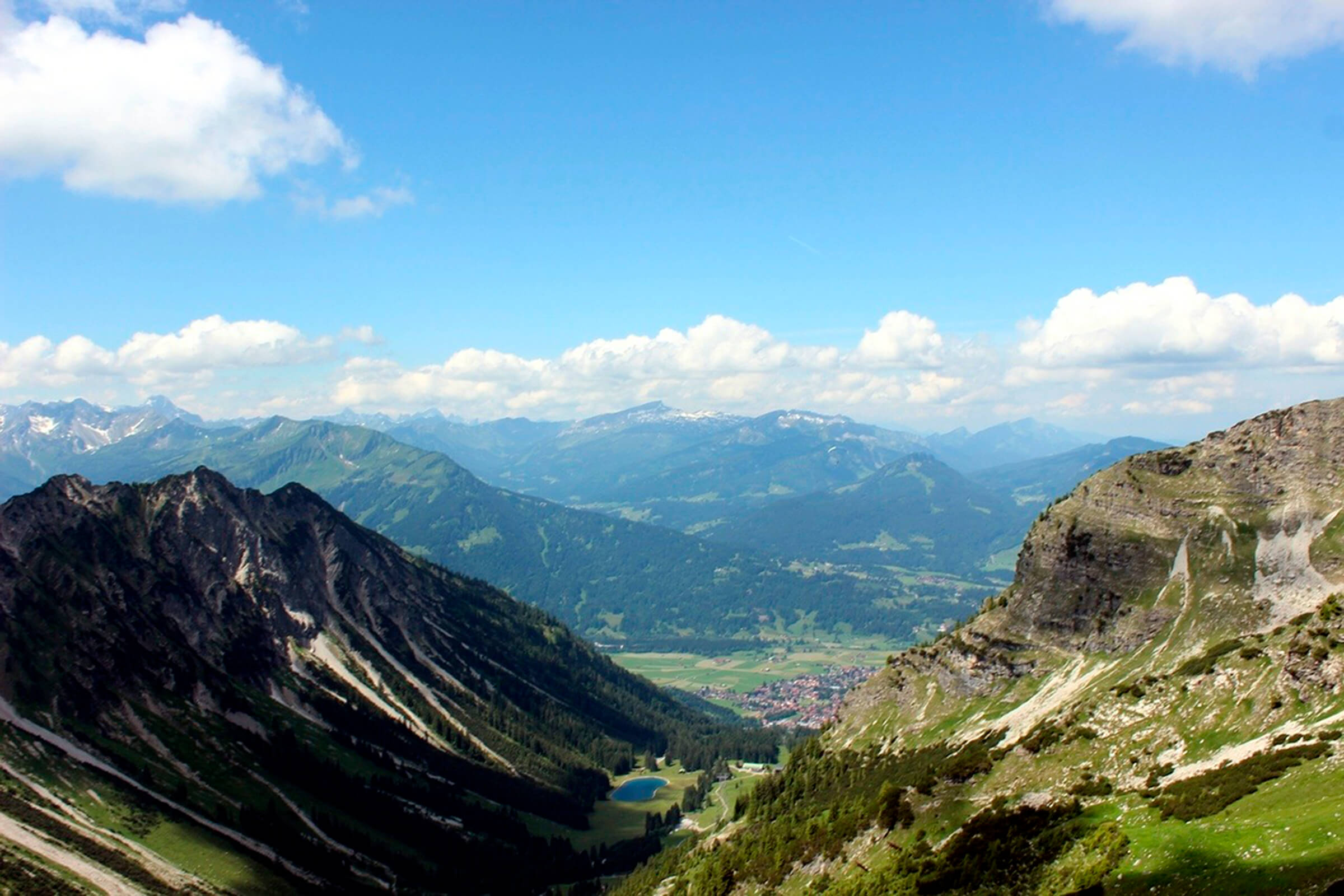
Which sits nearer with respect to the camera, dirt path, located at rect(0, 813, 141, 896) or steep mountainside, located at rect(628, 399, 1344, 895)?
steep mountainside, located at rect(628, 399, 1344, 895)

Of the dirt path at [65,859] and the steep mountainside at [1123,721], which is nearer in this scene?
the steep mountainside at [1123,721]

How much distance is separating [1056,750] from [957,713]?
5128cm

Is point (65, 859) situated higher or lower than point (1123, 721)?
lower

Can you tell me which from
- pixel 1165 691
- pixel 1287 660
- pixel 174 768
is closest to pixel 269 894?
pixel 174 768

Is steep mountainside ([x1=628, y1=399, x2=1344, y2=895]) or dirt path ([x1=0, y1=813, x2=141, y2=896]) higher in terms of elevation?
steep mountainside ([x1=628, y1=399, x2=1344, y2=895])

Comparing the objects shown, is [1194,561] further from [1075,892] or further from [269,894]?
[269,894]

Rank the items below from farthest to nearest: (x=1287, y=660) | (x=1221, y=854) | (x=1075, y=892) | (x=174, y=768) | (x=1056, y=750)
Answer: (x=174, y=768), (x=1056, y=750), (x=1287, y=660), (x=1075, y=892), (x=1221, y=854)

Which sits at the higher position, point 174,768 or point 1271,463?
point 1271,463

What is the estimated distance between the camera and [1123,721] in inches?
4245

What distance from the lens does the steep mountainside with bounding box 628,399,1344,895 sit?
71.2 metres

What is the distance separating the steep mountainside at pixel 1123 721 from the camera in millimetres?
71188

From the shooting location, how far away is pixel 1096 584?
158m

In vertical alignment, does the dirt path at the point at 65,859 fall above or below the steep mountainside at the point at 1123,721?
below

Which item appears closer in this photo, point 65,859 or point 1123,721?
point 1123,721
